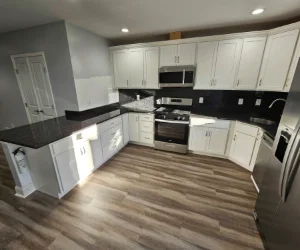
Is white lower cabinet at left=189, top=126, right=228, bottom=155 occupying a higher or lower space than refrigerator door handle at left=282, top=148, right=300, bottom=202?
lower

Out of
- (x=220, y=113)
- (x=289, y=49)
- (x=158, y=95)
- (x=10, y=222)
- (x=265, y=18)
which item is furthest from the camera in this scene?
(x=158, y=95)

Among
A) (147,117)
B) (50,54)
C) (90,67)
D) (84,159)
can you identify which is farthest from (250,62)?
(50,54)

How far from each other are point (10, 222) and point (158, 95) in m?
3.27

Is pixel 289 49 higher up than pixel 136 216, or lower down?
higher up

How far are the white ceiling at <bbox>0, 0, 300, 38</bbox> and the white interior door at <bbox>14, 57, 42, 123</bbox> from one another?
62 cm

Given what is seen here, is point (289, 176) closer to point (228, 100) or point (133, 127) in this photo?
point (228, 100)

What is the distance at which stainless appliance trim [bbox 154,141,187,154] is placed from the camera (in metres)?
3.14

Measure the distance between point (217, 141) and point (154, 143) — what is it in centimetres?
137

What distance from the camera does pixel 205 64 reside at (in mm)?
2803

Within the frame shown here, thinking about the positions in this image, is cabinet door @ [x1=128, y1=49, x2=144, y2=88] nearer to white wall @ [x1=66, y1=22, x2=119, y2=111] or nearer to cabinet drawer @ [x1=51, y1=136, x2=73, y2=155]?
white wall @ [x1=66, y1=22, x2=119, y2=111]

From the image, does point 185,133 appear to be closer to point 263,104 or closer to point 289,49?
point 263,104

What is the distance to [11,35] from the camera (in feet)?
9.28

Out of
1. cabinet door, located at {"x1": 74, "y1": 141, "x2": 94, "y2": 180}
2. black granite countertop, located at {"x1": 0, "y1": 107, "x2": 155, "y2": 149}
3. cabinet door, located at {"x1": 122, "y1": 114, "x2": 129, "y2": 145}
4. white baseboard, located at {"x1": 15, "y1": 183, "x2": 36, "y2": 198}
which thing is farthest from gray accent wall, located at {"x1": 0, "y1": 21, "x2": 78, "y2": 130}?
white baseboard, located at {"x1": 15, "y1": 183, "x2": 36, "y2": 198}

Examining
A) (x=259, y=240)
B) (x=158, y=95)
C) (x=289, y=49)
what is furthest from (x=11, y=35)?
(x=259, y=240)
